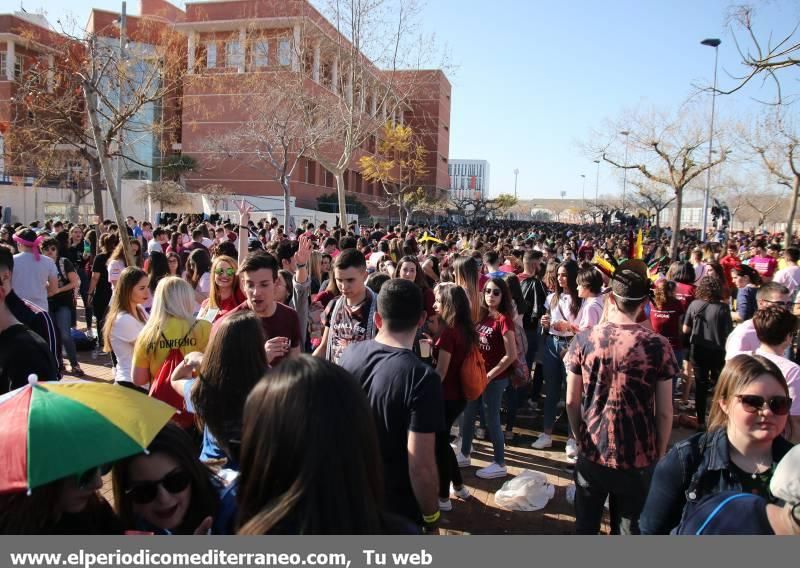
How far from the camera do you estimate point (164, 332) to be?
141 inches

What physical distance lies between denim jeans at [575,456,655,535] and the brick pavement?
3.48ft

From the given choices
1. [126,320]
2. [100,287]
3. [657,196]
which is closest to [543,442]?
[126,320]

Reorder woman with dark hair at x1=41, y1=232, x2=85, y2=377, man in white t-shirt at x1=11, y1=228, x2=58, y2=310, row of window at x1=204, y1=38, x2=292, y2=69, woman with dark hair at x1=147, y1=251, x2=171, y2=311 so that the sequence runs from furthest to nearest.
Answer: row of window at x1=204, y1=38, x2=292, y2=69, woman with dark hair at x1=41, y1=232, x2=85, y2=377, woman with dark hair at x1=147, y1=251, x2=171, y2=311, man in white t-shirt at x1=11, y1=228, x2=58, y2=310

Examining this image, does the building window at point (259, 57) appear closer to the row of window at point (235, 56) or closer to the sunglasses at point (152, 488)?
the row of window at point (235, 56)

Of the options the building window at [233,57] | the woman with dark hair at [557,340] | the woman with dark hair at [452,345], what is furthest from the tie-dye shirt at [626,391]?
the building window at [233,57]

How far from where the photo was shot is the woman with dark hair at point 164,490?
1817mm

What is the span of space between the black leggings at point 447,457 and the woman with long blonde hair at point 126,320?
95.7 inches

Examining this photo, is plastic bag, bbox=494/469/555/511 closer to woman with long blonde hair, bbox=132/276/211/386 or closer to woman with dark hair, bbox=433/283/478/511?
woman with dark hair, bbox=433/283/478/511

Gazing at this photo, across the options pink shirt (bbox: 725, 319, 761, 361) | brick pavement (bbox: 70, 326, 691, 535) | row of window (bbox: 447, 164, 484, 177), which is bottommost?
brick pavement (bbox: 70, 326, 691, 535)

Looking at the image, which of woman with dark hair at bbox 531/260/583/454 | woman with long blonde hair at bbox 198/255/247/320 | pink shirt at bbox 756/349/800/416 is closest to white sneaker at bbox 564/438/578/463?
woman with dark hair at bbox 531/260/583/454

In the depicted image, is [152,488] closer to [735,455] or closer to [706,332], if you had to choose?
[735,455]

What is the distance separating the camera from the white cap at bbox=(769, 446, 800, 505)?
165 cm

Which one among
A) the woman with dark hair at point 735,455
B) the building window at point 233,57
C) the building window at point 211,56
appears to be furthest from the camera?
the building window at point 211,56
